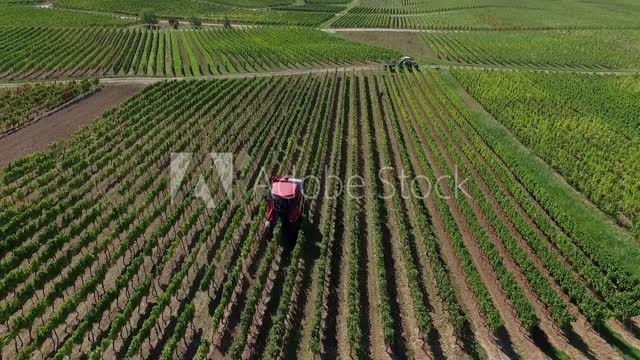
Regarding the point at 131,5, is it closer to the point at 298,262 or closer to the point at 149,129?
the point at 149,129

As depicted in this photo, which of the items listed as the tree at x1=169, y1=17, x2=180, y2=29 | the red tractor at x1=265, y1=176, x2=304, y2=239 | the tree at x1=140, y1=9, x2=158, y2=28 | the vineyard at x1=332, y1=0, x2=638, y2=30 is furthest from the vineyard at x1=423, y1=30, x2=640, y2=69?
the red tractor at x1=265, y1=176, x2=304, y2=239

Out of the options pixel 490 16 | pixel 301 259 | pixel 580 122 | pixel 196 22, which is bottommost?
pixel 301 259

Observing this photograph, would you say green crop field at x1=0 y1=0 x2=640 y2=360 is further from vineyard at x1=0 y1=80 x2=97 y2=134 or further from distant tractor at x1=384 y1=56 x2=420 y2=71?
distant tractor at x1=384 y1=56 x2=420 y2=71

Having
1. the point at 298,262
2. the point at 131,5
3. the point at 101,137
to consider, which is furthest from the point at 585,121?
the point at 131,5

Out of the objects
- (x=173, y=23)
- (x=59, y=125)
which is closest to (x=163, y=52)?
(x=173, y=23)

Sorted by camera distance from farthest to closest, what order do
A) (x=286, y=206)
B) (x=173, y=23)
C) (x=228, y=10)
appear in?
1. (x=228, y=10)
2. (x=173, y=23)
3. (x=286, y=206)

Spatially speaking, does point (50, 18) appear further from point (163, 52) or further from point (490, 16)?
A: point (490, 16)

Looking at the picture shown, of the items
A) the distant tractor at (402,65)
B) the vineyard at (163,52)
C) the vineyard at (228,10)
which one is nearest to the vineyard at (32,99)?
the vineyard at (163,52)
